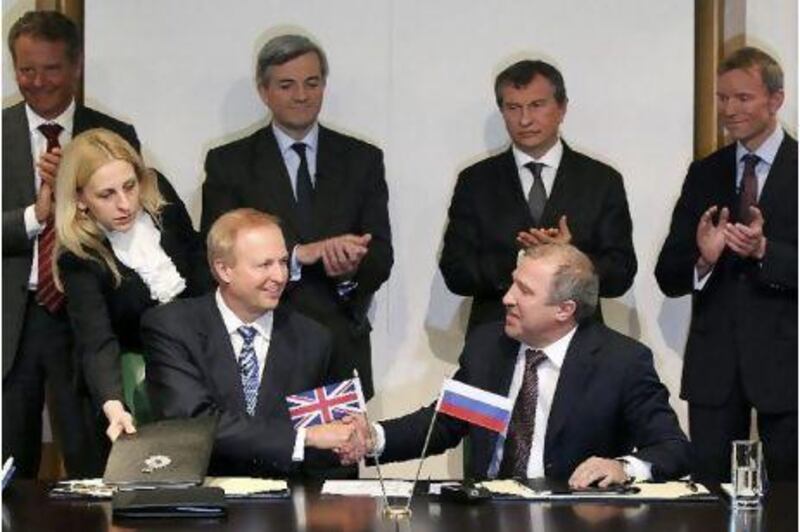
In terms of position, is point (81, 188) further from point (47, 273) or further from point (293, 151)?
point (293, 151)

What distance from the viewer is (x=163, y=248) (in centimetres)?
505

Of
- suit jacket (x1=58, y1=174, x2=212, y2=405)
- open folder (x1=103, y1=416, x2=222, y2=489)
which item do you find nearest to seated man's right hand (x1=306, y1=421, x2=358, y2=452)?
open folder (x1=103, y1=416, x2=222, y2=489)

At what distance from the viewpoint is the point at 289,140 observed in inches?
235

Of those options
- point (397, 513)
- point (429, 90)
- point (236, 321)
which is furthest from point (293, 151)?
point (397, 513)

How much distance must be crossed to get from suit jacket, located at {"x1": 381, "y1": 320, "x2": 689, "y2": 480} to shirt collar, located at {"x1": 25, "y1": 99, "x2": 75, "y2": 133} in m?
1.98

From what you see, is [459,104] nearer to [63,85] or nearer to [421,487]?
[63,85]

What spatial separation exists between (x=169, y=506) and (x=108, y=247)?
59.2 inches

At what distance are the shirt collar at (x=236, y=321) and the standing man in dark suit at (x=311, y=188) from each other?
3.47 ft

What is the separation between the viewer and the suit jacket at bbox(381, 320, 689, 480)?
4.34 metres

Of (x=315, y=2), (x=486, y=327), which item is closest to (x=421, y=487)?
(x=486, y=327)

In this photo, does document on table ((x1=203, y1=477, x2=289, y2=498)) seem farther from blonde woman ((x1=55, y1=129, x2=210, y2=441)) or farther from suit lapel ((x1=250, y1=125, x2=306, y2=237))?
suit lapel ((x1=250, y1=125, x2=306, y2=237))

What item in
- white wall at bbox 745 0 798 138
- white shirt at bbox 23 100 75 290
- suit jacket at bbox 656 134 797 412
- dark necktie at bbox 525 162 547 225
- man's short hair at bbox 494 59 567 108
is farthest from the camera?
white wall at bbox 745 0 798 138

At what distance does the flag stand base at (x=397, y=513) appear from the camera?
3.62 meters

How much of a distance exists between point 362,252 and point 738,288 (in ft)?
4.06
